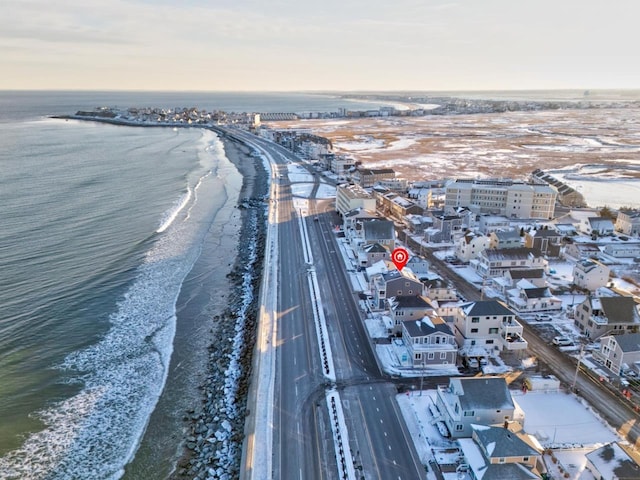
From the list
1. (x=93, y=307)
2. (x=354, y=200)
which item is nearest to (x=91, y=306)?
(x=93, y=307)

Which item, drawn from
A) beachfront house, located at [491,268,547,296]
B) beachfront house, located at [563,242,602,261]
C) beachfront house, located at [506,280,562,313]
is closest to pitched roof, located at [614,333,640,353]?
beachfront house, located at [506,280,562,313]

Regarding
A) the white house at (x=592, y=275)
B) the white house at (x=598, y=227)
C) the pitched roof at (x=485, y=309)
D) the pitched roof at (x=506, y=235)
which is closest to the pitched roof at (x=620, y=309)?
the pitched roof at (x=485, y=309)

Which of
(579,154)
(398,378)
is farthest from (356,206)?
(579,154)

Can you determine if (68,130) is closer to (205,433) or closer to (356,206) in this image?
(356,206)

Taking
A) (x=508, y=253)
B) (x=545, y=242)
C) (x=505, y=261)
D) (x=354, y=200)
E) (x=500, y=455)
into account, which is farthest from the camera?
(x=354, y=200)

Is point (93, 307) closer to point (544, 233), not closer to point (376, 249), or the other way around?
point (376, 249)
